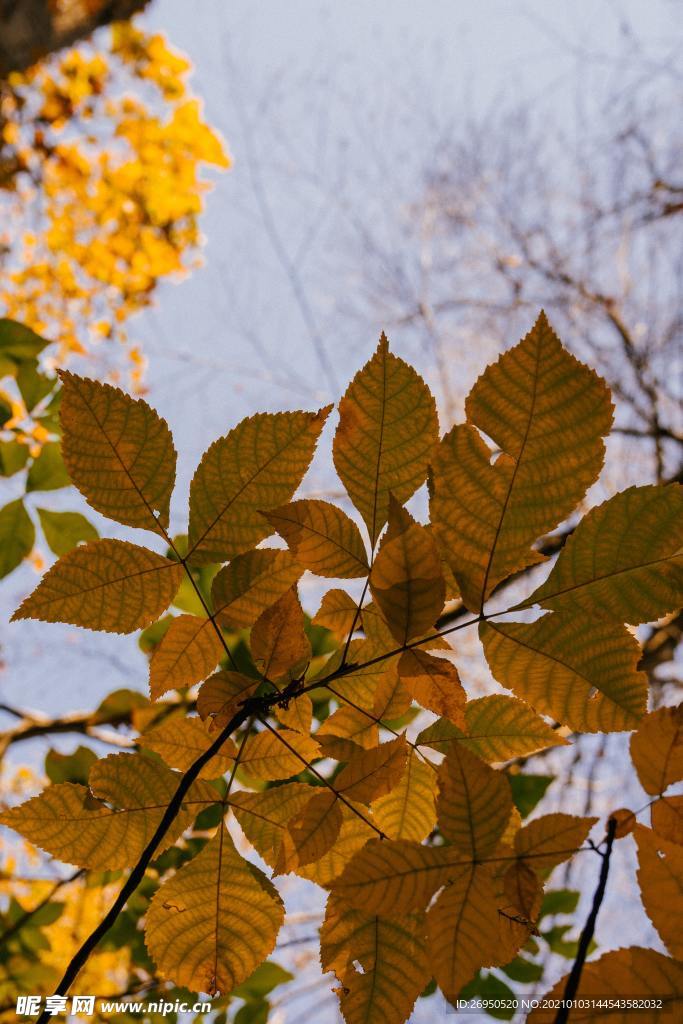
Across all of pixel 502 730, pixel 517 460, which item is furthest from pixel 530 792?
pixel 517 460

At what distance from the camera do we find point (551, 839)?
0.41 meters

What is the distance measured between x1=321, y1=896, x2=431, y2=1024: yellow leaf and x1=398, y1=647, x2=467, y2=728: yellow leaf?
17cm

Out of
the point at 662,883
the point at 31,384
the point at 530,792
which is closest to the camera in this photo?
the point at 662,883

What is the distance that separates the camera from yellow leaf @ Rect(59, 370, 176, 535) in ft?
1.50

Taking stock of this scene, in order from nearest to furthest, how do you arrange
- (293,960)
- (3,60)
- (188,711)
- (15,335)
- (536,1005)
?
(536,1005), (15,335), (188,711), (293,960), (3,60)

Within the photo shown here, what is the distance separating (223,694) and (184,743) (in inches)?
4.6

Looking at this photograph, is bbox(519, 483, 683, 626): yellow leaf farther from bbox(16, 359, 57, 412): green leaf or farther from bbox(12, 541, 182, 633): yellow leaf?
bbox(16, 359, 57, 412): green leaf

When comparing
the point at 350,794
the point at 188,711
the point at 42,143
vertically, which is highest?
the point at 42,143

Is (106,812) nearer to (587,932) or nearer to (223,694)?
(223,694)

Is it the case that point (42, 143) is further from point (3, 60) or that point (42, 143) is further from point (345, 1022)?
point (345, 1022)

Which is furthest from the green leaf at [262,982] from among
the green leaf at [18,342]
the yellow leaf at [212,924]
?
the green leaf at [18,342]

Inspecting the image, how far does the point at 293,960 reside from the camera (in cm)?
321

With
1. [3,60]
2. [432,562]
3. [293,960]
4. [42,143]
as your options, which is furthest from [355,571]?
[42,143]

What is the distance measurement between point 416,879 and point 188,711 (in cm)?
81
